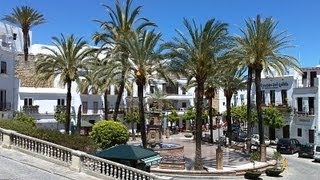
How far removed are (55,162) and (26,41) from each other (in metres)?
51.8

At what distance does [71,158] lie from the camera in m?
22.1

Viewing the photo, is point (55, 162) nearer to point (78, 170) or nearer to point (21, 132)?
point (78, 170)

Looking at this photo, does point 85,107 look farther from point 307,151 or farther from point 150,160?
point 150,160

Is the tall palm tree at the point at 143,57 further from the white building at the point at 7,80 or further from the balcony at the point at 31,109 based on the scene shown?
the balcony at the point at 31,109

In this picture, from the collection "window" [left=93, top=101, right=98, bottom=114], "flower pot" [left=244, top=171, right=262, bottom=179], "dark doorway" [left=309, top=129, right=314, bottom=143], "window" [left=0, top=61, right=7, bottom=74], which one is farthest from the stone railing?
"window" [left=93, top=101, right=98, bottom=114]

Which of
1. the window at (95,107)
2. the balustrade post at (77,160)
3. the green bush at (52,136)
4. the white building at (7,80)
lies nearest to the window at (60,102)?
the window at (95,107)

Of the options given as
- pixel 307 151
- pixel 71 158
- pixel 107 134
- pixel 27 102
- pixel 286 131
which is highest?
pixel 27 102

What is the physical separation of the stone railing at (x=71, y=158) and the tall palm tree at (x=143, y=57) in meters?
12.4

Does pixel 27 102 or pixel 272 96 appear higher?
pixel 272 96

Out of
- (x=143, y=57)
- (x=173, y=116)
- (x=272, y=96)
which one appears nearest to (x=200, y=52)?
(x=143, y=57)

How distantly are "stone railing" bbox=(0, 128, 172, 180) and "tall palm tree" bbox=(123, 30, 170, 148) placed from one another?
12.4 meters

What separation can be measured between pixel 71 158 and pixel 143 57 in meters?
14.1

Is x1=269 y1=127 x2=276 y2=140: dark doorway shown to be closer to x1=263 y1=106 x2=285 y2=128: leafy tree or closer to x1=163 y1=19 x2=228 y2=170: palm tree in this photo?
x1=263 y1=106 x2=285 y2=128: leafy tree

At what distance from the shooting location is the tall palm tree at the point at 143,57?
3469 centimetres
